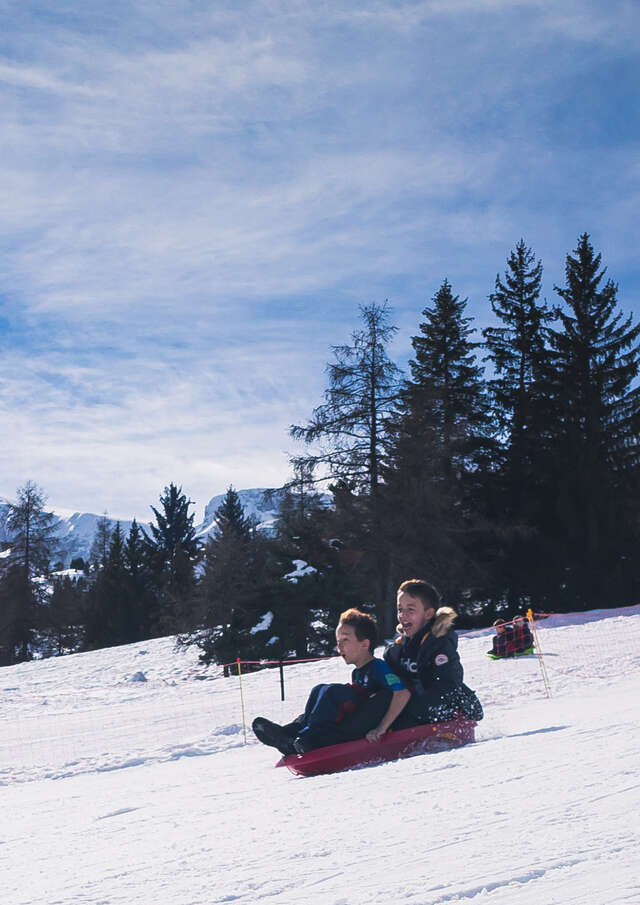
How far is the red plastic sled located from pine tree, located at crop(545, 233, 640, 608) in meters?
25.7

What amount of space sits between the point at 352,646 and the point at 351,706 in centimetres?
44

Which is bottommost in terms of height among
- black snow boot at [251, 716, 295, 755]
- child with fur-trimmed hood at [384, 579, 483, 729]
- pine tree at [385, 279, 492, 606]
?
black snow boot at [251, 716, 295, 755]

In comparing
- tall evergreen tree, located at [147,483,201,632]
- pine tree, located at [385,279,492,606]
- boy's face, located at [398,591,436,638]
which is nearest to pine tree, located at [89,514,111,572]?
tall evergreen tree, located at [147,483,201,632]

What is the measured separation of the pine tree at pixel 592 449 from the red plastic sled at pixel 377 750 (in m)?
25.7

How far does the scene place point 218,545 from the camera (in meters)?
32.2

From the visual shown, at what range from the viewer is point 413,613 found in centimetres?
636

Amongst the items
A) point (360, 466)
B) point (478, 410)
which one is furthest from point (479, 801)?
point (478, 410)

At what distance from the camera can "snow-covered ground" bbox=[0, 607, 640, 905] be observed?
2717 mm

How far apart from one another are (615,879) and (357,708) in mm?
3749

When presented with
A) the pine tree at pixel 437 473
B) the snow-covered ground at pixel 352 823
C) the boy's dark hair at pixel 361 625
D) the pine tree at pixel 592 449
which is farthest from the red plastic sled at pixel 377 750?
the pine tree at pixel 592 449

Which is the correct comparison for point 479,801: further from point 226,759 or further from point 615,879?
point 226,759

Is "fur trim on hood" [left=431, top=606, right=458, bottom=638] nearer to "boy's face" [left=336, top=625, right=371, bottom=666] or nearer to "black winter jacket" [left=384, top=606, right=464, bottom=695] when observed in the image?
"black winter jacket" [left=384, top=606, right=464, bottom=695]

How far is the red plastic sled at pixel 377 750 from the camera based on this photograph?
5.96m

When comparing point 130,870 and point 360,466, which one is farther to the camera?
point 360,466
